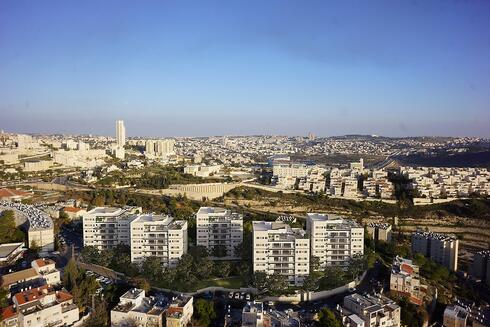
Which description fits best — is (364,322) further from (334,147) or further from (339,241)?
(334,147)

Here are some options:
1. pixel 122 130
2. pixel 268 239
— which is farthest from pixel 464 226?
pixel 122 130

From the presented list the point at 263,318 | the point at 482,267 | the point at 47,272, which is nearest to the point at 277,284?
the point at 263,318

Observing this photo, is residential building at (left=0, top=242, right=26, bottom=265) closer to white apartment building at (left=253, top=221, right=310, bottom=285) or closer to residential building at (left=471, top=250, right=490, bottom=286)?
white apartment building at (left=253, top=221, right=310, bottom=285)

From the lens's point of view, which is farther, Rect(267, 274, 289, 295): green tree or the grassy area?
the grassy area

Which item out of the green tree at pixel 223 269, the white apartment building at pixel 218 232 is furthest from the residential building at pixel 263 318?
the white apartment building at pixel 218 232

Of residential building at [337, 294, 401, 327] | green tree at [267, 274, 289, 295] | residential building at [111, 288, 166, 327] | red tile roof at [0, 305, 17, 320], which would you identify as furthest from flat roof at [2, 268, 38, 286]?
residential building at [337, 294, 401, 327]

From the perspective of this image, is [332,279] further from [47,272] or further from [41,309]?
[47,272]
